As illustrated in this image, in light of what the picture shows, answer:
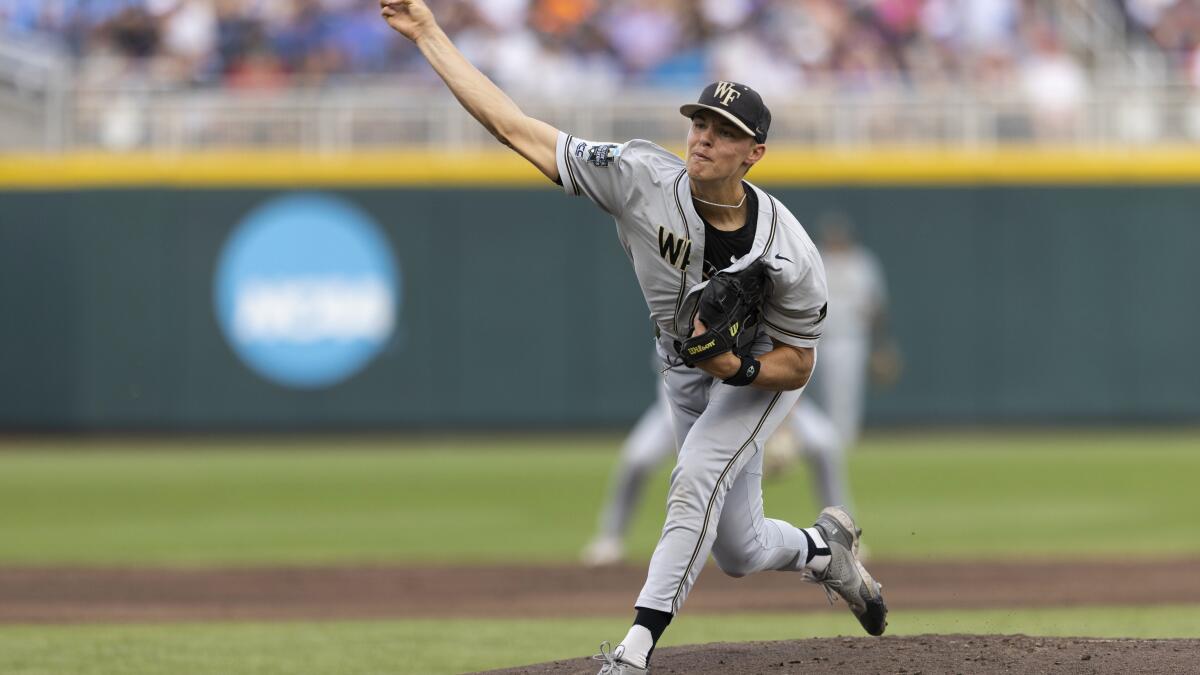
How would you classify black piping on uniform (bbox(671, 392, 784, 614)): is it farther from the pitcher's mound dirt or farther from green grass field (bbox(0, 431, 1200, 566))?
green grass field (bbox(0, 431, 1200, 566))

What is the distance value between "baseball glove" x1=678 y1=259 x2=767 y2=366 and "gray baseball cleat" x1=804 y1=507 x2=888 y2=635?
1142 mm

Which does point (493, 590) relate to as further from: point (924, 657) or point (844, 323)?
point (844, 323)

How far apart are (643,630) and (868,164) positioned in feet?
46.6

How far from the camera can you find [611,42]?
1934 cm

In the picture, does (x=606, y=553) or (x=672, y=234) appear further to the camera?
(x=606, y=553)

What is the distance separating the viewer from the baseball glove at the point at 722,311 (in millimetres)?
5328

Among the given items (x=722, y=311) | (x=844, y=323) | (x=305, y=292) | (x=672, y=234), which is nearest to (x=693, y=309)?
(x=722, y=311)

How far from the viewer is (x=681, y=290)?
5.57 metres

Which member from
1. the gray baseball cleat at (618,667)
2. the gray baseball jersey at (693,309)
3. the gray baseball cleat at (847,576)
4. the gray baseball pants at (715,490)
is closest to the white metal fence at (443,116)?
the gray baseball cleat at (847,576)

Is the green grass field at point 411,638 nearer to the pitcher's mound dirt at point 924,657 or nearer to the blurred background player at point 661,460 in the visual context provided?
the pitcher's mound dirt at point 924,657

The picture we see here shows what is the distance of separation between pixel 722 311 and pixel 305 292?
1389 centimetres

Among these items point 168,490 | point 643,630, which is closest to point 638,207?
point 643,630

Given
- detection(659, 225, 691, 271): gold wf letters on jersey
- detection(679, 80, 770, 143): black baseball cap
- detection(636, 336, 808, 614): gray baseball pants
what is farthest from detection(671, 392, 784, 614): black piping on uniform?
detection(679, 80, 770, 143): black baseball cap

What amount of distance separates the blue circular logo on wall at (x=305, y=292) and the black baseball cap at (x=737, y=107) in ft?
44.6
